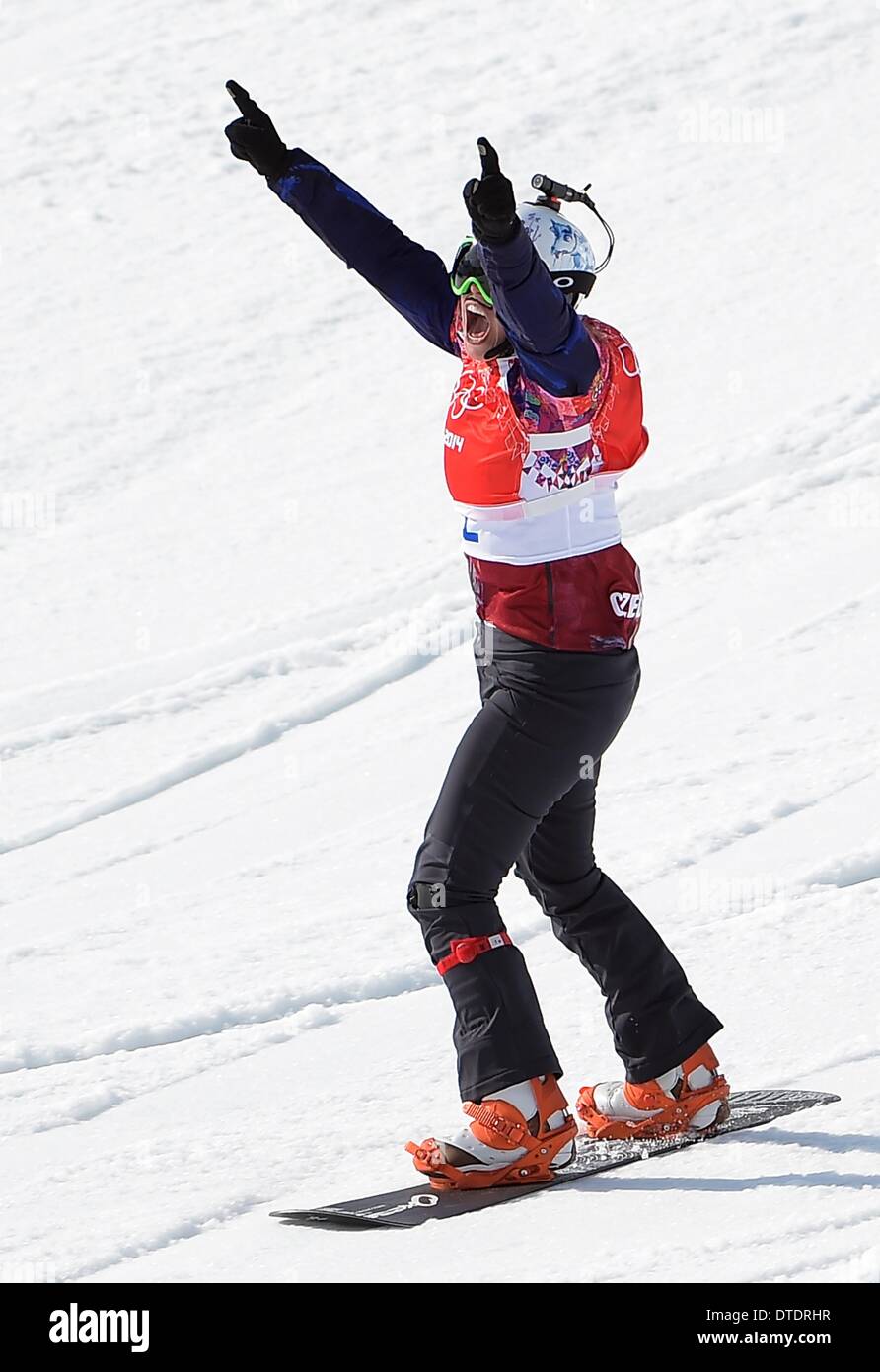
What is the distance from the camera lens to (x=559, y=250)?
12.2 ft

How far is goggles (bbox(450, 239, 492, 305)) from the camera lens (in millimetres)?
3598

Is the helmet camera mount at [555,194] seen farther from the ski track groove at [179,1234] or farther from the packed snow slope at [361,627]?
the ski track groove at [179,1234]

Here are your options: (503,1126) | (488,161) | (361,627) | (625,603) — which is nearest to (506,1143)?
(503,1126)

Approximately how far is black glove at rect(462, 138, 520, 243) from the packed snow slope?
Answer: 1816 millimetres

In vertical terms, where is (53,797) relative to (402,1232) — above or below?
above

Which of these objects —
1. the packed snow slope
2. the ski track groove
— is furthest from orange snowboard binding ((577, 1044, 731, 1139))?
the ski track groove

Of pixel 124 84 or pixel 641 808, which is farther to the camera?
pixel 124 84

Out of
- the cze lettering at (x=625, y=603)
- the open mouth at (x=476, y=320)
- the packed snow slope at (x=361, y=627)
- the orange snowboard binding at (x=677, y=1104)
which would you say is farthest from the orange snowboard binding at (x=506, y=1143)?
the open mouth at (x=476, y=320)

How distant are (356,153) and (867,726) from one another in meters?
8.86

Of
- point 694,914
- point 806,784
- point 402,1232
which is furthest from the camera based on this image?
point 806,784

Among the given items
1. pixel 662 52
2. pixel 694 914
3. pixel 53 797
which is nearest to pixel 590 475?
pixel 694 914

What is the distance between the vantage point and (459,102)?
14.4 meters

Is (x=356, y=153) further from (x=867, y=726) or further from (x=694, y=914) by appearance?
(x=694, y=914)

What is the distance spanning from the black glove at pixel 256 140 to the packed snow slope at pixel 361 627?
2.15 m
